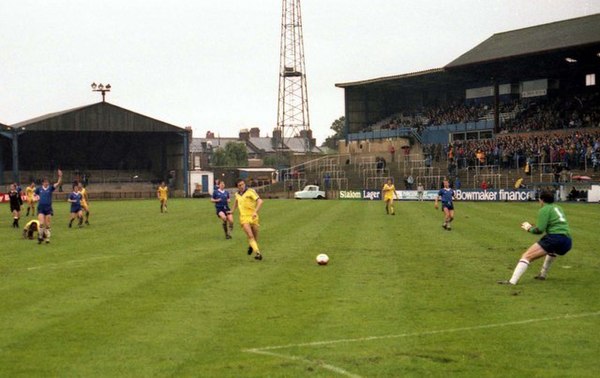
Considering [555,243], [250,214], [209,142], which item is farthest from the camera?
[209,142]

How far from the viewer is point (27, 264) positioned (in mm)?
19750

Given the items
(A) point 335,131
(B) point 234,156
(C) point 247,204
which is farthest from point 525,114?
(A) point 335,131

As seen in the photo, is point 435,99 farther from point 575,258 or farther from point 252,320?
point 252,320

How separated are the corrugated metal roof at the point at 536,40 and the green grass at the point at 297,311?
4215cm

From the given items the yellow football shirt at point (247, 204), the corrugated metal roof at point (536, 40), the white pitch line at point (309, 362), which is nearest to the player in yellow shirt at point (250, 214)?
the yellow football shirt at point (247, 204)

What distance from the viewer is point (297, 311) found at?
12656 millimetres

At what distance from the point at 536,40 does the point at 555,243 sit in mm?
56634

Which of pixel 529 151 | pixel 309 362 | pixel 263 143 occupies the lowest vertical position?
pixel 309 362

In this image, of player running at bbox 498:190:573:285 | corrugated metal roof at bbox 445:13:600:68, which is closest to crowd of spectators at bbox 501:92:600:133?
corrugated metal roof at bbox 445:13:600:68

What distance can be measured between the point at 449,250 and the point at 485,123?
5599 centimetres

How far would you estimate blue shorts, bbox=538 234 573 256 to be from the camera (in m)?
14.8

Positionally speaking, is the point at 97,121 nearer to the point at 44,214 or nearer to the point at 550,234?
the point at 44,214

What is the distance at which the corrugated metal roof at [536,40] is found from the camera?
62.1m

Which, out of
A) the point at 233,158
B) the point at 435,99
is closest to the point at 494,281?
the point at 435,99
